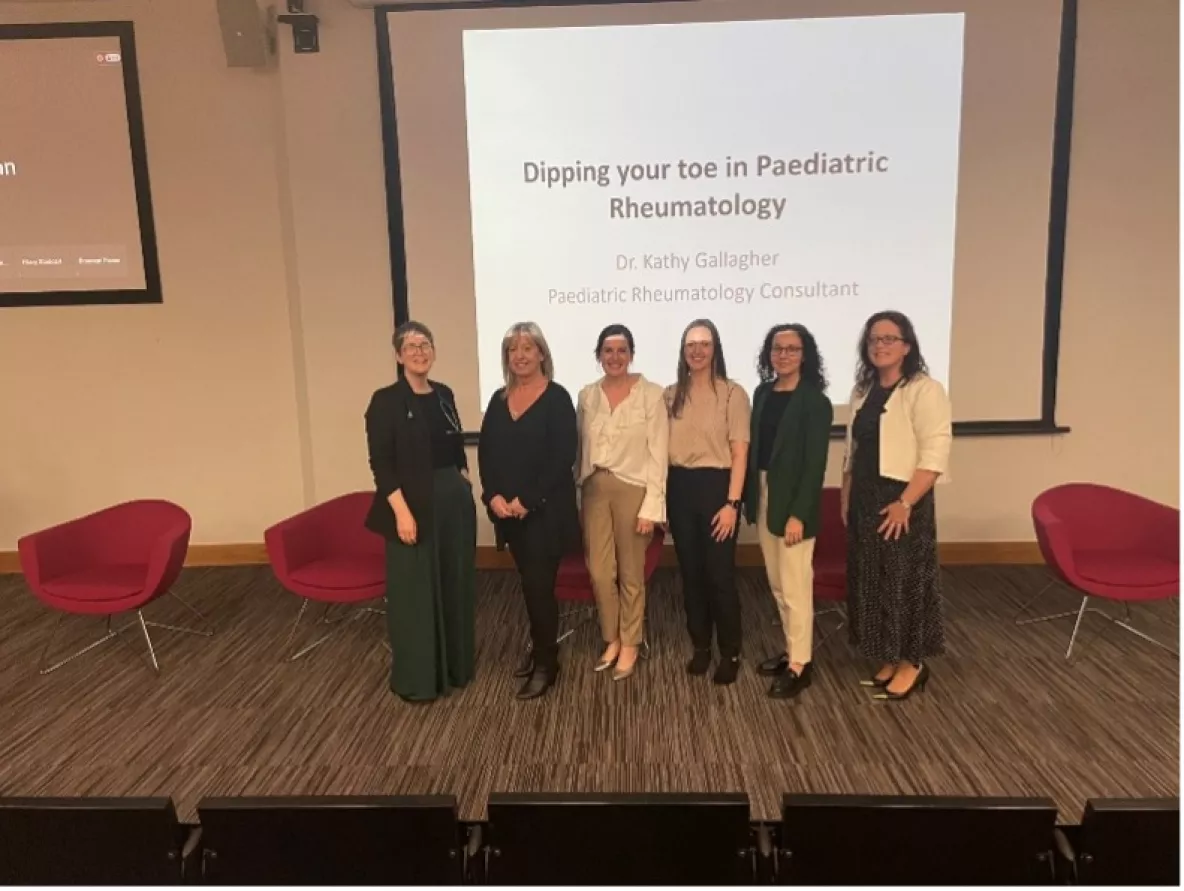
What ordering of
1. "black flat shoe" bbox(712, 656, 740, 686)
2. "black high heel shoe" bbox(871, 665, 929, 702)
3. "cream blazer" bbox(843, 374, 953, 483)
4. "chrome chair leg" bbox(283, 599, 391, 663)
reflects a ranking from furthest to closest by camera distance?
"chrome chair leg" bbox(283, 599, 391, 663) → "black flat shoe" bbox(712, 656, 740, 686) → "black high heel shoe" bbox(871, 665, 929, 702) → "cream blazer" bbox(843, 374, 953, 483)

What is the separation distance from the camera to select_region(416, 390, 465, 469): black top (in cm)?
339

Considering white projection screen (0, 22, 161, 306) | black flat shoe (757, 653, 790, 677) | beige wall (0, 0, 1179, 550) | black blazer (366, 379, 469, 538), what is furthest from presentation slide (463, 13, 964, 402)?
white projection screen (0, 22, 161, 306)

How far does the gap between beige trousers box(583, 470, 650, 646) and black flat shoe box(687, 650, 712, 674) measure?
0.26m

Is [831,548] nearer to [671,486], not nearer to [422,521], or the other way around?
[671,486]

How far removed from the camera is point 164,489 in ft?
17.7

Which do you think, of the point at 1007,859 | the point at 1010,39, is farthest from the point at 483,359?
the point at 1007,859

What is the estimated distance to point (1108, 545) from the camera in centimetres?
419

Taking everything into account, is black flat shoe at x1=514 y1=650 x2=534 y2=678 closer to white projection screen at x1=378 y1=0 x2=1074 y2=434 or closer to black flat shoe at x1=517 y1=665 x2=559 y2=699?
black flat shoe at x1=517 y1=665 x2=559 y2=699

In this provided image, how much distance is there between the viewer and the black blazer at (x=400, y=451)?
335cm

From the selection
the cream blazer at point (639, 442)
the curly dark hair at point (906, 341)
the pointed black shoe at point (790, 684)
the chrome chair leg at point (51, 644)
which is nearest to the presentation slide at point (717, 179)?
the cream blazer at point (639, 442)

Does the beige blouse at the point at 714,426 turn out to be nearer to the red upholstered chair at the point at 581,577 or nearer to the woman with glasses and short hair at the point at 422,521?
the red upholstered chair at the point at 581,577

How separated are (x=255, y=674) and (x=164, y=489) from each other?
6.80 ft

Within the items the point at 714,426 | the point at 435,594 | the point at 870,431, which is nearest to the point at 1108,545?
the point at 870,431

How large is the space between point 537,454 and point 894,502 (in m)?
1.43
